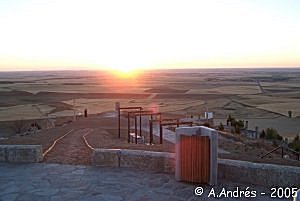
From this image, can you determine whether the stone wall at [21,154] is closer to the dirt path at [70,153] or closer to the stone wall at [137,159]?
the dirt path at [70,153]

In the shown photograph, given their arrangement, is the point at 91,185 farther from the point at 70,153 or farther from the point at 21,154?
the point at 70,153

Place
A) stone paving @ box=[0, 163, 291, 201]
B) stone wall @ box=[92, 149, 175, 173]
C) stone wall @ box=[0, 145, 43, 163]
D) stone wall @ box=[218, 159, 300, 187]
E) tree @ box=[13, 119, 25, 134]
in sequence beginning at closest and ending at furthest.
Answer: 1. stone paving @ box=[0, 163, 291, 201]
2. stone wall @ box=[218, 159, 300, 187]
3. stone wall @ box=[92, 149, 175, 173]
4. stone wall @ box=[0, 145, 43, 163]
5. tree @ box=[13, 119, 25, 134]

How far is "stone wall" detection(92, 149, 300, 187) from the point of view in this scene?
24.0 ft

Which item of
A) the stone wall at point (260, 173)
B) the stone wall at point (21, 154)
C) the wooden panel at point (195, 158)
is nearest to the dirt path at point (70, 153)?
the stone wall at point (21, 154)

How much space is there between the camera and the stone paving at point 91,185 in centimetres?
698

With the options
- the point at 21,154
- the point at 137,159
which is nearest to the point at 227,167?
the point at 137,159

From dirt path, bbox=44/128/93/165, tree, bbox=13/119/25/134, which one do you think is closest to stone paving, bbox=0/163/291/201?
dirt path, bbox=44/128/93/165

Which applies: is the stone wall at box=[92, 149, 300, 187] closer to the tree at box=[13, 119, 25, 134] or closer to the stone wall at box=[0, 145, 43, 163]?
the stone wall at box=[0, 145, 43, 163]

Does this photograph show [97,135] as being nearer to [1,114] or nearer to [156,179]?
[156,179]

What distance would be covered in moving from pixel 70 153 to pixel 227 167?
187 inches

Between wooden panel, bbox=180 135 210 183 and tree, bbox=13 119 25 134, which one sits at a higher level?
wooden panel, bbox=180 135 210 183

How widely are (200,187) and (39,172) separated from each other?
3.56 m

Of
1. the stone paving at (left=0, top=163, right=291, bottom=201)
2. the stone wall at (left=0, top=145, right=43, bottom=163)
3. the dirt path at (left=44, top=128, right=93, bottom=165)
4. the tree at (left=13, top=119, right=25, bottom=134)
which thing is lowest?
the tree at (left=13, top=119, right=25, bottom=134)

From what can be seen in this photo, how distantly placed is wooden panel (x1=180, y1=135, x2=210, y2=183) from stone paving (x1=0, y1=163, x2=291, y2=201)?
0.72ft
